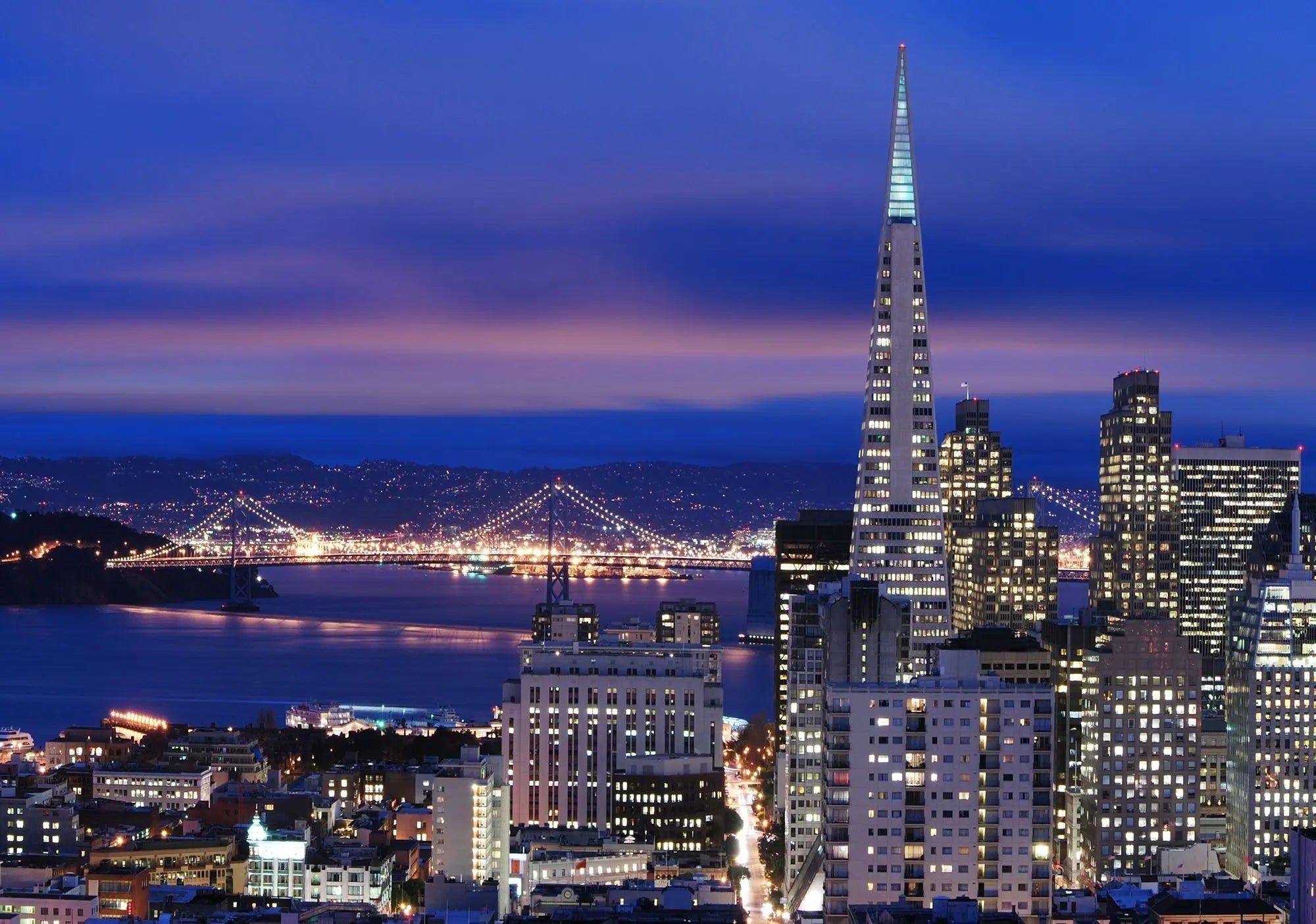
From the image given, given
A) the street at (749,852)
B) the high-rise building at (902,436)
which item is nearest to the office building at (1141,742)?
the high-rise building at (902,436)

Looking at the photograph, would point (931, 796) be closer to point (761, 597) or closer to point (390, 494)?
point (761, 597)

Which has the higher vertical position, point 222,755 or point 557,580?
point 557,580

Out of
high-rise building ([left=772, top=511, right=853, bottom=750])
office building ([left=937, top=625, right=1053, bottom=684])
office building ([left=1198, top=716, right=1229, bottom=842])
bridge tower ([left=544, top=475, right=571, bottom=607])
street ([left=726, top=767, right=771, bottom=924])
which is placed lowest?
street ([left=726, top=767, right=771, bottom=924])

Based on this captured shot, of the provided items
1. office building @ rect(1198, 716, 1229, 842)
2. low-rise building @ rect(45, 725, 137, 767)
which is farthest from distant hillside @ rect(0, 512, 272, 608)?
office building @ rect(1198, 716, 1229, 842)

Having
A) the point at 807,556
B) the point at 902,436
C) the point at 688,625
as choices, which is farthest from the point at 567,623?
the point at 902,436

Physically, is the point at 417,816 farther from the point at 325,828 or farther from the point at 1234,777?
the point at 1234,777

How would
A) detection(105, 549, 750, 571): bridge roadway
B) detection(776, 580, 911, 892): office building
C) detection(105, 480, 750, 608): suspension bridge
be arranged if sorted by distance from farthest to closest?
detection(105, 480, 750, 608): suspension bridge → detection(105, 549, 750, 571): bridge roadway → detection(776, 580, 911, 892): office building

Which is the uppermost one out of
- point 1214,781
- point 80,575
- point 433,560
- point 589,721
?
point 80,575

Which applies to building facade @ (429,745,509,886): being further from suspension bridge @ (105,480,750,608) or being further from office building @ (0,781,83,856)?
suspension bridge @ (105,480,750,608)
